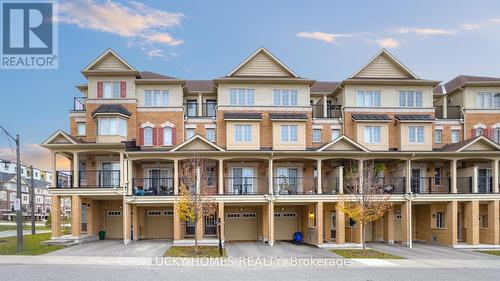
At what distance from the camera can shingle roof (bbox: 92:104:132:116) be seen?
29875 mm

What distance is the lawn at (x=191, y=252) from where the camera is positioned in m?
22.9

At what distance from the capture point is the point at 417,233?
109 ft

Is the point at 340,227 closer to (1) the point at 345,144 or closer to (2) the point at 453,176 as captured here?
(1) the point at 345,144

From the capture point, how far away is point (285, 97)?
106 ft

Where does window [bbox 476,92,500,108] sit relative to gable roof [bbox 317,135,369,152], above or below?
above

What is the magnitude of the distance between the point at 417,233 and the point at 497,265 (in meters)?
12.3

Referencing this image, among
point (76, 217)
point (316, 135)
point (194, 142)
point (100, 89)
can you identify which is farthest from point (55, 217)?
point (316, 135)

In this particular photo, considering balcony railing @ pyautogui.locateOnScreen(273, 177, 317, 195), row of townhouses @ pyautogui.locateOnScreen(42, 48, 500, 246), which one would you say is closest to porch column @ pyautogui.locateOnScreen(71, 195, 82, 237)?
row of townhouses @ pyautogui.locateOnScreen(42, 48, 500, 246)

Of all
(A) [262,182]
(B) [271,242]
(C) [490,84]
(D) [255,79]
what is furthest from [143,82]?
(C) [490,84]

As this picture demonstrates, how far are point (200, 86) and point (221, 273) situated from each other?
20.4 meters

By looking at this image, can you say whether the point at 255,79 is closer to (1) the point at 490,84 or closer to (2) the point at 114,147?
(2) the point at 114,147

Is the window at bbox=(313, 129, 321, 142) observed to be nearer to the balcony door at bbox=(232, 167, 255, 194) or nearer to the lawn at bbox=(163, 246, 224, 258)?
the balcony door at bbox=(232, 167, 255, 194)

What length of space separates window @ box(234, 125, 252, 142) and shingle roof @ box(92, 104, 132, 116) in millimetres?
7542

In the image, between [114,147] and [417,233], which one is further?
[417,233]
